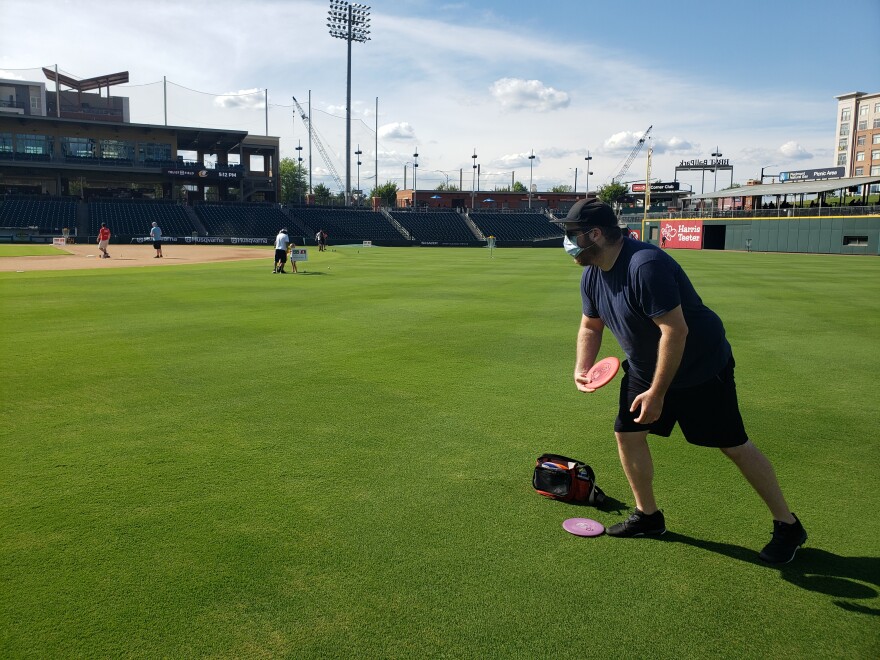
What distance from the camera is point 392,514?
452 cm

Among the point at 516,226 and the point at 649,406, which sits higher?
the point at 516,226

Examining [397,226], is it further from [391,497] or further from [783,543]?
[783,543]

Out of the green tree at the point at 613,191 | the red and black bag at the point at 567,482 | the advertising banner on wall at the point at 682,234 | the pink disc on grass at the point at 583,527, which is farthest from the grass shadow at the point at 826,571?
the green tree at the point at 613,191

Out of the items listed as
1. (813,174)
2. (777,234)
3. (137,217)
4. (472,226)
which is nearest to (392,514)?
(777,234)

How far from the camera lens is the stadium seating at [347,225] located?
7169 cm

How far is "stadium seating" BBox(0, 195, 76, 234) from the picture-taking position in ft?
189

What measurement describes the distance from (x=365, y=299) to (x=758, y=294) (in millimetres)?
12692

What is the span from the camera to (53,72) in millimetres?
83062

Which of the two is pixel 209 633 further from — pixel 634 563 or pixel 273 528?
pixel 634 563

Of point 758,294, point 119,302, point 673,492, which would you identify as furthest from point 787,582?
point 758,294

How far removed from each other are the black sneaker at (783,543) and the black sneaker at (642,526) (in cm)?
63

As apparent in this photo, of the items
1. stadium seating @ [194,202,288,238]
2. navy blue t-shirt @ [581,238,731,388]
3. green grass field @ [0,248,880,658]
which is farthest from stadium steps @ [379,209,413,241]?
navy blue t-shirt @ [581,238,731,388]

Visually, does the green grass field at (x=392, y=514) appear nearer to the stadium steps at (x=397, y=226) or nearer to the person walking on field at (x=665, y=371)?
the person walking on field at (x=665, y=371)

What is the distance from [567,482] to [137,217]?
68175 millimetres
